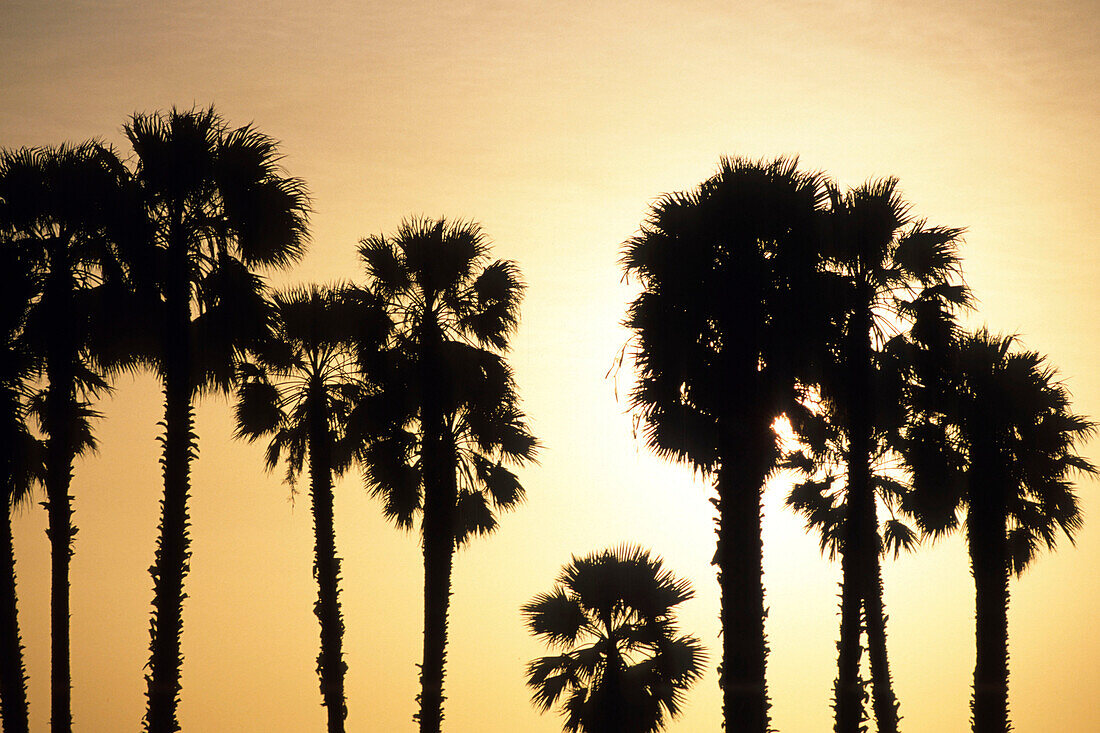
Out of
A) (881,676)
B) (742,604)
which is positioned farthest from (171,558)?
(881,676)

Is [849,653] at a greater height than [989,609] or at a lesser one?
lesser

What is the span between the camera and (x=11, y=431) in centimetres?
2511

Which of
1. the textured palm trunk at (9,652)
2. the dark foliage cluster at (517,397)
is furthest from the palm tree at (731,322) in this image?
the textured palm trunk at (9,652)

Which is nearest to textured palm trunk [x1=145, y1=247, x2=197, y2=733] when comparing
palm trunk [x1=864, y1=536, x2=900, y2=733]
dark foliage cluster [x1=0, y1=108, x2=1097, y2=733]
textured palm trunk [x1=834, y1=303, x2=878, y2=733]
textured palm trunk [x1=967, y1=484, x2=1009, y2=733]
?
dark foliage cluster [x1=0, y1=108, x2=1097, y2=733]

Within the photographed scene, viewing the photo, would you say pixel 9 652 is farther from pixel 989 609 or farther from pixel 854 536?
pixel 989 609

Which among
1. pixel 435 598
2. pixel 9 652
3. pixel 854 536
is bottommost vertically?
pixel 9 652

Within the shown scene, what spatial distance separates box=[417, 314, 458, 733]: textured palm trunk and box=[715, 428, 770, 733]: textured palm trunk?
6.73 m

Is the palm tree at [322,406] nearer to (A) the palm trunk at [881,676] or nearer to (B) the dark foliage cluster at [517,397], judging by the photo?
(B) the dark foliage cluster at [517,397]

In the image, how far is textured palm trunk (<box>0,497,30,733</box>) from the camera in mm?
23891

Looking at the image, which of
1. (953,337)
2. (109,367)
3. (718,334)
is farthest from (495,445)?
(953,337)

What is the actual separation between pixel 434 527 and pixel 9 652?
30.3ft

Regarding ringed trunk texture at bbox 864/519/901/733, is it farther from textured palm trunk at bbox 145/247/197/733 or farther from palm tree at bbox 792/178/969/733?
textured palm trunk at bbox 145/247/197/733

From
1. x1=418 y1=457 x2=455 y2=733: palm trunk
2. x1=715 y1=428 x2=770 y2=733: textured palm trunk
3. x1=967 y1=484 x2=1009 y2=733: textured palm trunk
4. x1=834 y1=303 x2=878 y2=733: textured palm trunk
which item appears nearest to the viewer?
x1=715 y1=428 x2=770 y2=733: textured palm trunk

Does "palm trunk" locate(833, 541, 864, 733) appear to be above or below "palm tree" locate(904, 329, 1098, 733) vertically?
below
